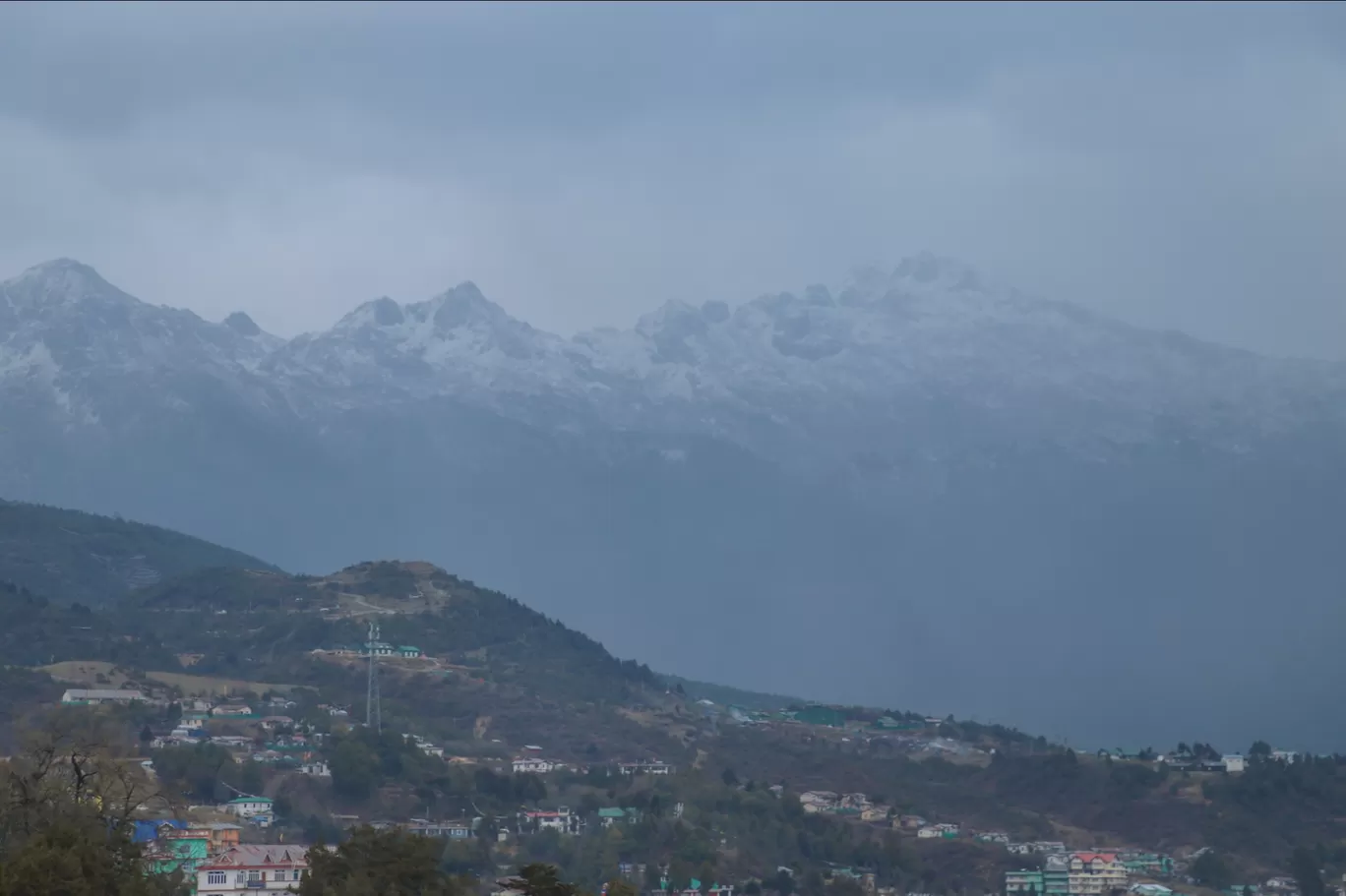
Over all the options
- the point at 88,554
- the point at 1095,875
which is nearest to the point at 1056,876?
the point at 1095,875

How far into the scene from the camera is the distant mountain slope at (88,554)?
167m

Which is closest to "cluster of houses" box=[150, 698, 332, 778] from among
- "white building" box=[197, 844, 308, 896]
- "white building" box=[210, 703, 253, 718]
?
"white building" box=[210, 703, 253, 718]

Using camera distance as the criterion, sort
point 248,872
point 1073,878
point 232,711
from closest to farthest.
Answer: point 248,872, point 1073,878, point 232,711

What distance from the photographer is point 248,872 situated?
57.3 meters

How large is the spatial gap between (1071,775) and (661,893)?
41.6m

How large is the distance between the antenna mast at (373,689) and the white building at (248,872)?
4623cm

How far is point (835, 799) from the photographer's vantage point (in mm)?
105875

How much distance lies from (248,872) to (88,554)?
128 meters

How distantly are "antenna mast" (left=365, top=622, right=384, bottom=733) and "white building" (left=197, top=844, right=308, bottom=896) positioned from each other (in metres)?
46.2

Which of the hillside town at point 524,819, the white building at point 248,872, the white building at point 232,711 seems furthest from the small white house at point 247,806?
the white building at point 232,711

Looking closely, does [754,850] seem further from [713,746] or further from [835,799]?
[713,746]

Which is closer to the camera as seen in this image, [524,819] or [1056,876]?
[1056,876]

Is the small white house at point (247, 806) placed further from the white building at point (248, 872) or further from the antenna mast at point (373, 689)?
the white building at point (248, 872)

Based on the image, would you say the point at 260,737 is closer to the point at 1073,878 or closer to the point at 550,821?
the point at 550,821
